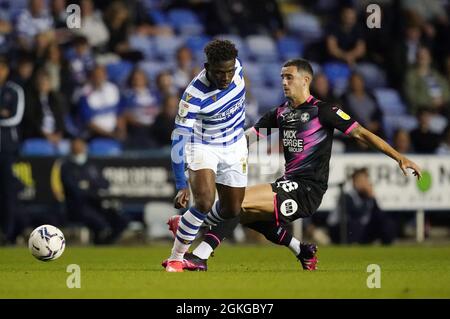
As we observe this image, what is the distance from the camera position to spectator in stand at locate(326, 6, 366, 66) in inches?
773

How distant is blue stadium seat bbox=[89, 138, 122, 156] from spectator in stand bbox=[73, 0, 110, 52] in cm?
228

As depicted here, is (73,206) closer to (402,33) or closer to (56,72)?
(56,72)

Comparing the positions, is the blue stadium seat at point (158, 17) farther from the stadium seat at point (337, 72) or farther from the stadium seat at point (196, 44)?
the stadium seat at point (337, 72)

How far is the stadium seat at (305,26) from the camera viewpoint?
2083cm

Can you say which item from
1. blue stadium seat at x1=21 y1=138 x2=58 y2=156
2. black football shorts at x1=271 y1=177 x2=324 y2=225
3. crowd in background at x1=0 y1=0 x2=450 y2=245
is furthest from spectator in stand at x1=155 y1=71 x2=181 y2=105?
black football shorts at x1=271 y1=177 x2=324 y2=225

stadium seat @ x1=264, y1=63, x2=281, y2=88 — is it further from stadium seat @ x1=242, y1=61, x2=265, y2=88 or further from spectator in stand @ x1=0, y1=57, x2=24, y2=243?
spectator in stand @ x1=0, y1=57, x2=24, y2=243

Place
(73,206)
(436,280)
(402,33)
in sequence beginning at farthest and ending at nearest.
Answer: (402,33)
(73,206)
(436,280)

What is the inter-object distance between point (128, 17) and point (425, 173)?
6.05 meters

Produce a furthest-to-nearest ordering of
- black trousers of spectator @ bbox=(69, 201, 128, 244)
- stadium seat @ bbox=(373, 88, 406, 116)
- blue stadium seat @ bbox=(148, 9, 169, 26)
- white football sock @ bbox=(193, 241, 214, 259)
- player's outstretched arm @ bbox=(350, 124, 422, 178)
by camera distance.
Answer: blue stadium seat @ bbox=(148, 9, 169, 26) → stadium seat @ bbox=(373, 88, 406, 116) → black trousers of spectator @ bbox=(69, 201, 128, 244) → white football sock @ bbox=(193, 241, 214, 259) → player's outstretched arm @ bbox=(350, 124, 422, 178)

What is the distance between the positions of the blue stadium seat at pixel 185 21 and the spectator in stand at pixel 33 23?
2.57 metres

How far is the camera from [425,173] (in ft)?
54.2

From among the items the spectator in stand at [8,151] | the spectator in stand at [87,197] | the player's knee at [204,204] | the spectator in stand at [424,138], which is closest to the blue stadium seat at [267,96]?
the spectator in stand at [424,138]

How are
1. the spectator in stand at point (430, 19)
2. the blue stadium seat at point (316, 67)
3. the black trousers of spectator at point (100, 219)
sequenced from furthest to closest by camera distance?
1. the spectator in stand at point (430, 19)
2. the blue stadium seat at point (316, 67)
3. the black trousers of spectator at point (100, 219)
